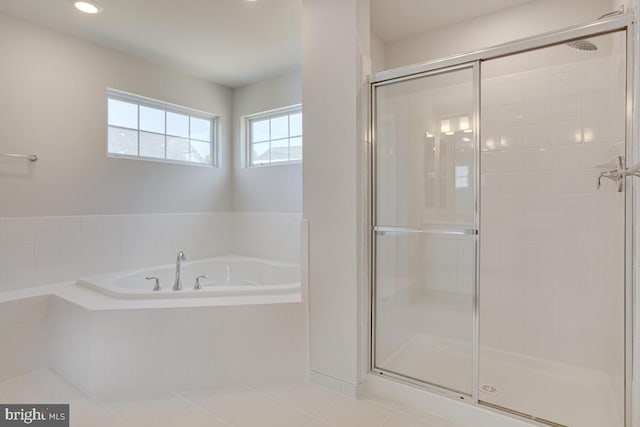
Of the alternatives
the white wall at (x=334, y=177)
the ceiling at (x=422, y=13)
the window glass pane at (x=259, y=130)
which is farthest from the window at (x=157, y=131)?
→ the ceiling at (x=422, y=13)

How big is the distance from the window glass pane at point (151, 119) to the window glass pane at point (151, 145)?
6cm

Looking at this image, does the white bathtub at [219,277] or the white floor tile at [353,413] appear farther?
the white bathtub at [219,277]

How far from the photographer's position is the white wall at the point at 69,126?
2439mm

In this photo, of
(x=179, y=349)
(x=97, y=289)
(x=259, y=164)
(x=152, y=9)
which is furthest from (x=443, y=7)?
(x=97, y=289)

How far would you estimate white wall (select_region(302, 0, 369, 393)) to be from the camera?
1.99 m

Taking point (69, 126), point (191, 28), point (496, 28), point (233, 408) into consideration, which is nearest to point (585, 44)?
point (496, 28)

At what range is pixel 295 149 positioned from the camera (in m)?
3.48

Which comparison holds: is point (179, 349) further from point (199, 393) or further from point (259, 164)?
point (259, 164)

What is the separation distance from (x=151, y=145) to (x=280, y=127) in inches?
48.9

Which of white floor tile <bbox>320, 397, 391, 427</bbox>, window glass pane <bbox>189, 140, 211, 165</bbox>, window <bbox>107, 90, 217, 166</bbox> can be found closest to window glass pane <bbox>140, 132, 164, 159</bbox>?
window <bbox>107, 90, 217, 166</bbox>

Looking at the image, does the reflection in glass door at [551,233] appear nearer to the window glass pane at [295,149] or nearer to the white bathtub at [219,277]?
the white bathtub at [219,277]

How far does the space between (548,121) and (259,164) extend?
2.59 meters

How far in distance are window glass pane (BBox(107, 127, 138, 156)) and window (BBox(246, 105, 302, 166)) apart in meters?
1.12

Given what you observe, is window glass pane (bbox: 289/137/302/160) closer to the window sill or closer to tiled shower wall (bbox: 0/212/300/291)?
the window sill
